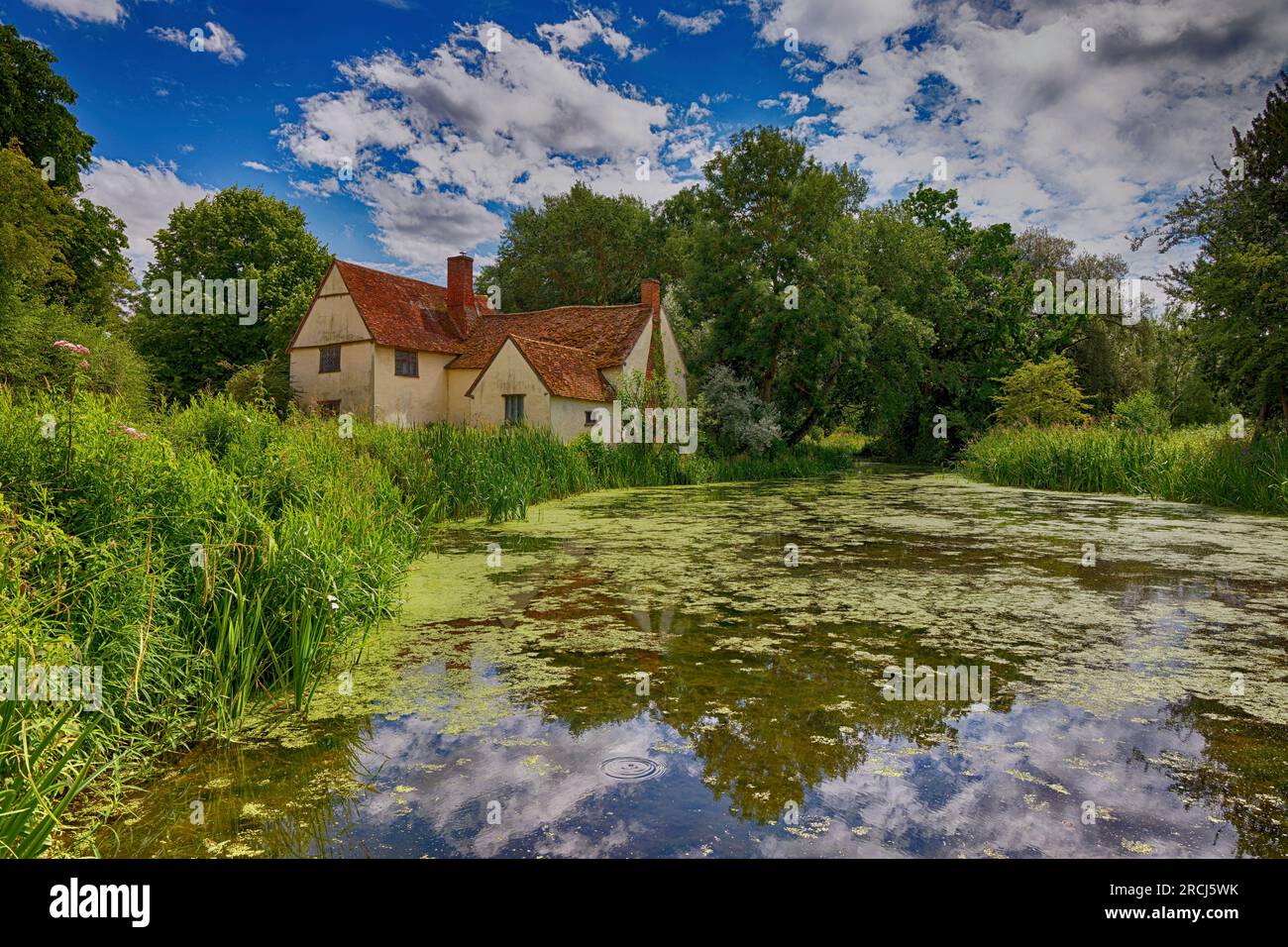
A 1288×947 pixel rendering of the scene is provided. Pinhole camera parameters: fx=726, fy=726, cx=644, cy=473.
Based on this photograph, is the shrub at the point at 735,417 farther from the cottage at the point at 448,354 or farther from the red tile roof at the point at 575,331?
the red tile roof at the point at 575,331

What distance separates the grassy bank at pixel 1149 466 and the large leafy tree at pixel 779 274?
7.02 meters

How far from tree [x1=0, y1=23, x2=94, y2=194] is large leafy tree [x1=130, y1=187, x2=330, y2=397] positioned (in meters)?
9.87

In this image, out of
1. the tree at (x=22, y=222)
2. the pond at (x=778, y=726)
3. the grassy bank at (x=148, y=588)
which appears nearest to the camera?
the pond at (x=778, y=726)

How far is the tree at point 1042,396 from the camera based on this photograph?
23406 mm

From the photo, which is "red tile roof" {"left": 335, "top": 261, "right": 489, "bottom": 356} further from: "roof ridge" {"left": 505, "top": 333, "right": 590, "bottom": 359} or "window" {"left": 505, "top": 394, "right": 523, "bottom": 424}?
"window" {"left": 505, "top": 394, "right": 523, "bottom": 424}

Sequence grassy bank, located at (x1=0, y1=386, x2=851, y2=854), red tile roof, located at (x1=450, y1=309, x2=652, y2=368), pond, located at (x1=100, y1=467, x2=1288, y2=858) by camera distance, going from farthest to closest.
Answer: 1. red tile roof, located at (x1=450, y1=309, x2=652, y2=368)
2. grassy bank, located at (x1=0, y1=386, x2=851, y2=854)
3. pond, located at (x1=100, y1=467, x2=1288, y2=858)

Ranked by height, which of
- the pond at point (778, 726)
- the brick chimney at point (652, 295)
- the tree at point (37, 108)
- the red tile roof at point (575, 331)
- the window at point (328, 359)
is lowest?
the pond at point (778, 726)

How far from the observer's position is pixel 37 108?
24812 mm

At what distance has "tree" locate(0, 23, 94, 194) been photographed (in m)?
23.3

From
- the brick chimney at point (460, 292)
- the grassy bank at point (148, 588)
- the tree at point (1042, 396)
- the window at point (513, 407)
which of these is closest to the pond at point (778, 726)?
the grassy bank at point (148, 588)

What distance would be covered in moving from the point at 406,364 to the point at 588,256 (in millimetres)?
19261

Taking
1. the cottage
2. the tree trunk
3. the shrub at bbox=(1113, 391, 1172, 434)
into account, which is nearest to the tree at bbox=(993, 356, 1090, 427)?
the shrub at bbox=(1113, 391, 1172, 434)

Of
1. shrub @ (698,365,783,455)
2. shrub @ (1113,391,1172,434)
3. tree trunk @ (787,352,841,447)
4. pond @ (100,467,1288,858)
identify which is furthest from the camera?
tree trunk @ (787,352,841,447)

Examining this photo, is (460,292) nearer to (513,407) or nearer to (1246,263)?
(513,407)
